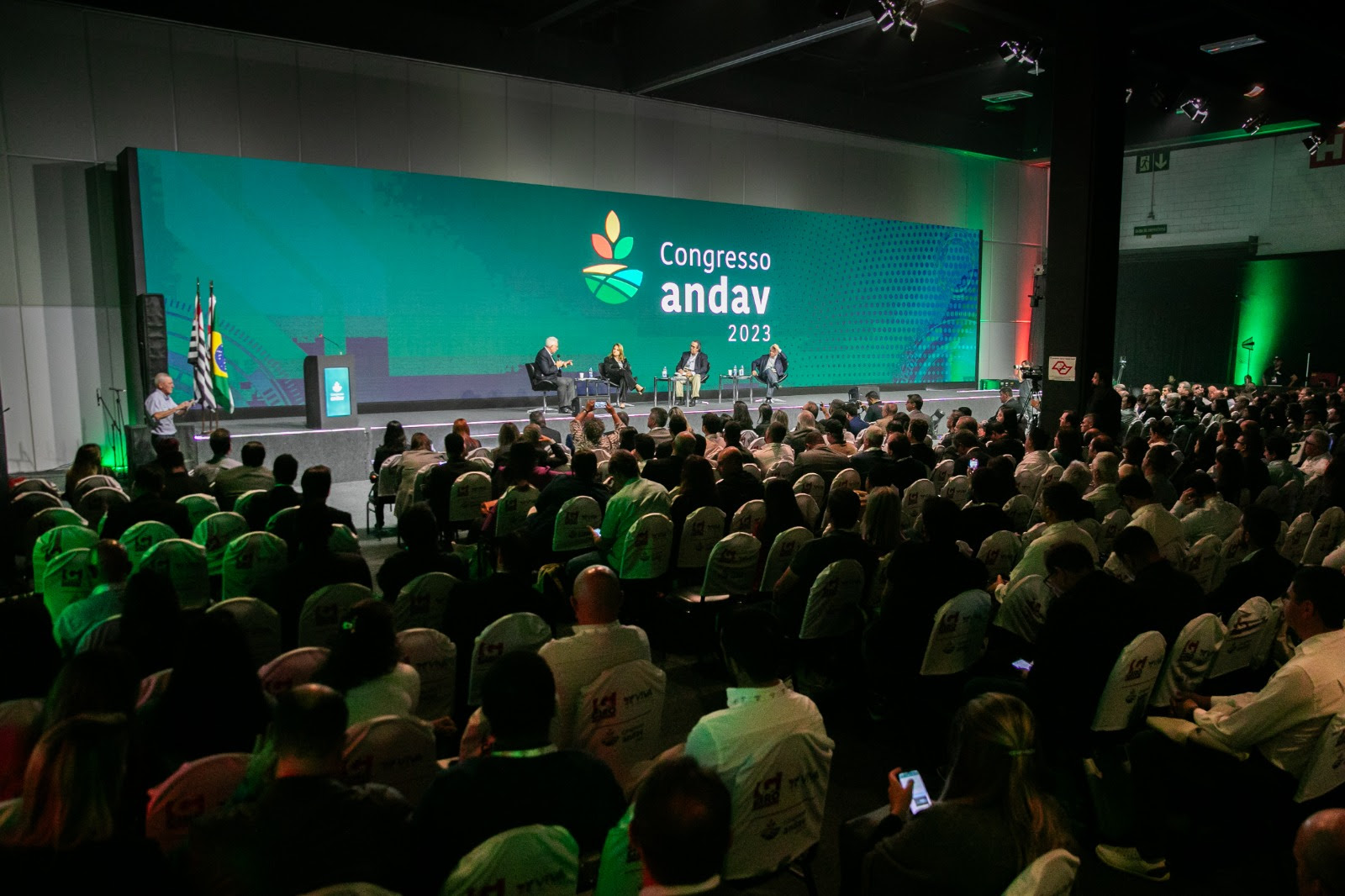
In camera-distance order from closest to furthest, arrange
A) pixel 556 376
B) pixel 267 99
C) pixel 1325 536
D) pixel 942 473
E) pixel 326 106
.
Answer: pixel 1325 536, pixel 942 473, pixel 267 99, pixel 326 106, pixel 556 376

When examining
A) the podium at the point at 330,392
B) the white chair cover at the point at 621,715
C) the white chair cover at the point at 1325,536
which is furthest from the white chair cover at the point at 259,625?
the podium at the point at 330,392

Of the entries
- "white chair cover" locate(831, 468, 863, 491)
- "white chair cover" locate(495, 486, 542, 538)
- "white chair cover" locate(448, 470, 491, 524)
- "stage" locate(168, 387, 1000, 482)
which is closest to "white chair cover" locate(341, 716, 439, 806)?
"white chair cover" locate(495, 486, 542, 538)

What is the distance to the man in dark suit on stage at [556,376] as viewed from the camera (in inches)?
577

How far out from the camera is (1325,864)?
1567 millimetres

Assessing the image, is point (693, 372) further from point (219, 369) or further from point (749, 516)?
point (749, 516)

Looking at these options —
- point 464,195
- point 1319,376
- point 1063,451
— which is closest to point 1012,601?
point 1063,451

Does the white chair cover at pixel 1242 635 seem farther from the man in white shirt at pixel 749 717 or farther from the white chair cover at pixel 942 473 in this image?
the white chair cover at pixel 942 473

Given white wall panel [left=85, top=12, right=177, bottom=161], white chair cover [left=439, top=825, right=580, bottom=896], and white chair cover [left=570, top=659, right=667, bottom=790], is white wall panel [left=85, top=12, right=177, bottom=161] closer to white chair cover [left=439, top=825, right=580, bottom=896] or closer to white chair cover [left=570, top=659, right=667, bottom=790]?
white chair cover [left=570, top=659, right=667, bottom=790]

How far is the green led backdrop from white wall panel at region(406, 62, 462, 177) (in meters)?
0.38

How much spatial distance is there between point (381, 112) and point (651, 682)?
13700 millimetres

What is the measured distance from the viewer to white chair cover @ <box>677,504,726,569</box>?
5.10 metres

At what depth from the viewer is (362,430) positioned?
37.8 ft

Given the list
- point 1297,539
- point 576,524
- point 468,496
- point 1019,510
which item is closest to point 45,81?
point 468,496

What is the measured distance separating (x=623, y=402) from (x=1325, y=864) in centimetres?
1429
